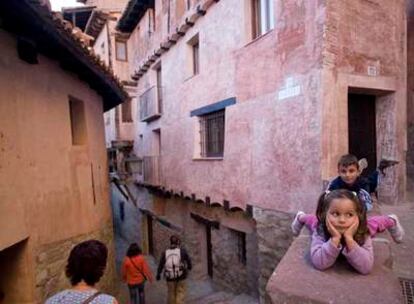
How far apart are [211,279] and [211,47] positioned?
265 inches

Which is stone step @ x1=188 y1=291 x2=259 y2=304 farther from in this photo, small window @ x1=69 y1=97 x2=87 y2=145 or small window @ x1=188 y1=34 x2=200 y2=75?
small window @ x1=188 y1=34 x2=200 y2=75

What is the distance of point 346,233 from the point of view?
2168 mm

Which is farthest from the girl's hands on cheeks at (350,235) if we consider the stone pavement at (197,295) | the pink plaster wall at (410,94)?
the pink plaster wall at (410,94)

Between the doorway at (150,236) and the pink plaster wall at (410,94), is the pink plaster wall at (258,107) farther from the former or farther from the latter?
the doorway at (150,236)

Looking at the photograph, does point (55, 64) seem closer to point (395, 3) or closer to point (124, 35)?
point (395, 3)

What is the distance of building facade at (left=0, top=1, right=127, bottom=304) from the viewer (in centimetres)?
427

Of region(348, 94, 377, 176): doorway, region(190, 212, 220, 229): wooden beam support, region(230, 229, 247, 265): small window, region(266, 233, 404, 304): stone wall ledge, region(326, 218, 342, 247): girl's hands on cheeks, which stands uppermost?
region(348, 94, 377, 176): doorway

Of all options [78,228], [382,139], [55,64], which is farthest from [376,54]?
[78,228]

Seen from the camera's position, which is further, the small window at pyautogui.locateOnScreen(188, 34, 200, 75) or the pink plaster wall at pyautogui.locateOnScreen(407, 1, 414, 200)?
the small window at pyautogui.locateOnScreen(188, 34, 200, 75)

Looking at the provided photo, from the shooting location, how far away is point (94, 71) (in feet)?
20.9

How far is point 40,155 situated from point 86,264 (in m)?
3.30

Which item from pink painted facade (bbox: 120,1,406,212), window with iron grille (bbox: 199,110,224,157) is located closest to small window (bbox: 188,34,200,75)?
Result: pink painted facade (bbox: 120,1,406,212)

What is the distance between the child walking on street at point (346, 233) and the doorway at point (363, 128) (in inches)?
205

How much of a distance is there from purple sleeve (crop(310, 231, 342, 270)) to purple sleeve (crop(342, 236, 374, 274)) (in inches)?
2.6
